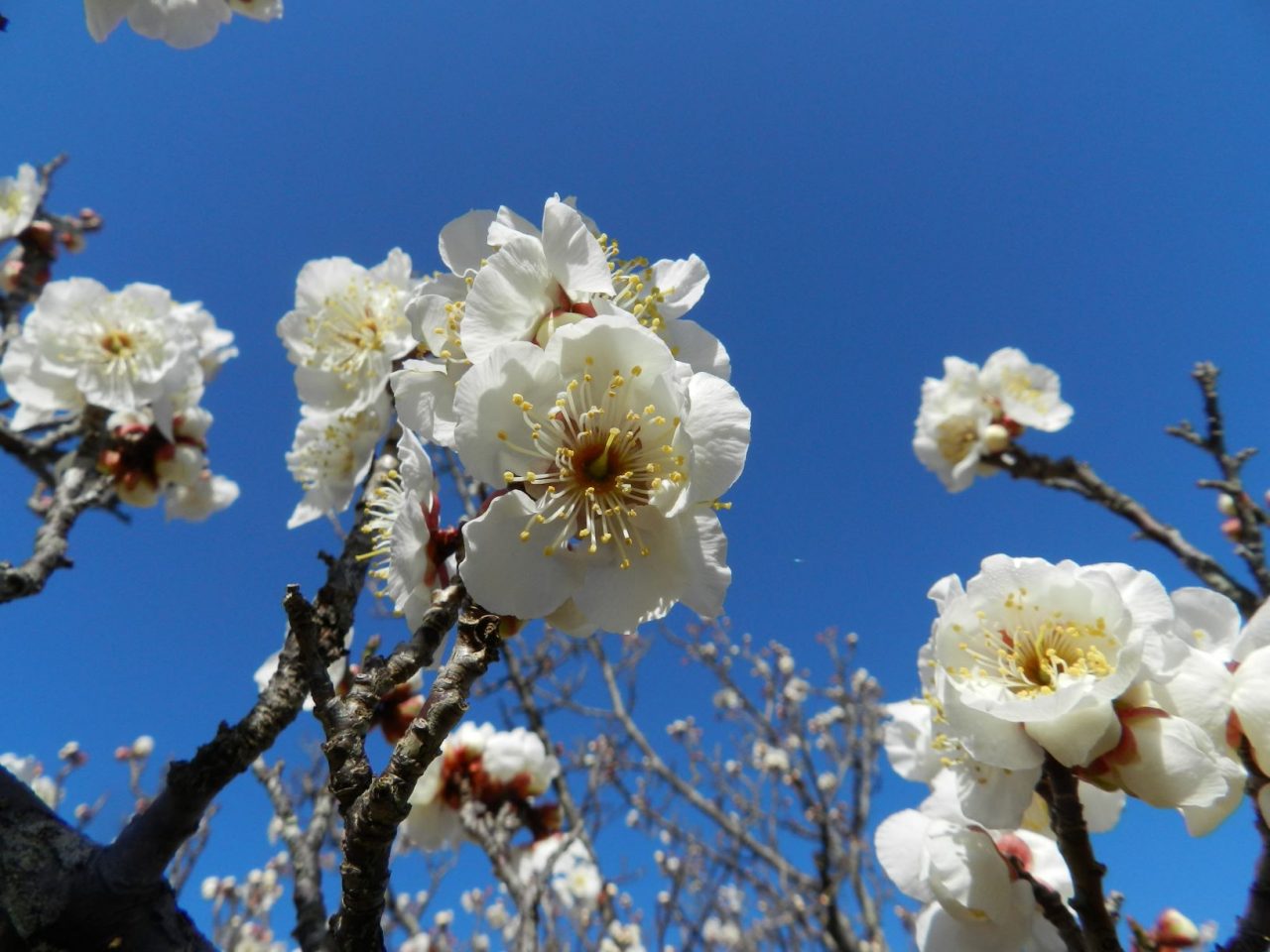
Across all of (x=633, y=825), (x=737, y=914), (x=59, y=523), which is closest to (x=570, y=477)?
(x=59, y=523)

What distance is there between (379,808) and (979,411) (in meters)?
3.79

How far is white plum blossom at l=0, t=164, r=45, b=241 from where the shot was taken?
361 centimetres

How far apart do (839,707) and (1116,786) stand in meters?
5.01

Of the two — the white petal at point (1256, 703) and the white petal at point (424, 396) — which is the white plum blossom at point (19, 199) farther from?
the white petal at point (1256, 703)

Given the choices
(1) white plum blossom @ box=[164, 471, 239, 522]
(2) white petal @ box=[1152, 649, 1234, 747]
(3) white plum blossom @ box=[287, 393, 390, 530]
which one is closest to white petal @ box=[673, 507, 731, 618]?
(2) white petal @ box=[1152, 649, 1234, 747]

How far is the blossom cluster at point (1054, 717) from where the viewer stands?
3.38ft

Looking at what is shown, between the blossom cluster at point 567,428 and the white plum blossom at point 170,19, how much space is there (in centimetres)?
111

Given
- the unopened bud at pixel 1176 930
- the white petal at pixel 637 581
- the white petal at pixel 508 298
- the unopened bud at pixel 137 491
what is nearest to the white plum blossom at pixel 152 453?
the unopened bud at pixel 137 491

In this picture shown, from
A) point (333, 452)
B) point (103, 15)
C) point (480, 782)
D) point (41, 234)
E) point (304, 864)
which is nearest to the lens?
point (103, 15)

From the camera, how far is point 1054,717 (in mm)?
1032

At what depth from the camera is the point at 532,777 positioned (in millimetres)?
3023

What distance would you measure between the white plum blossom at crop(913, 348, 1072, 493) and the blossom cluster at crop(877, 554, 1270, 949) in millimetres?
2665

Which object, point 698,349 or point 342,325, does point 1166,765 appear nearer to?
point 698,349

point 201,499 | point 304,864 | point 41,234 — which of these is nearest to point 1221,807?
point 304,864
